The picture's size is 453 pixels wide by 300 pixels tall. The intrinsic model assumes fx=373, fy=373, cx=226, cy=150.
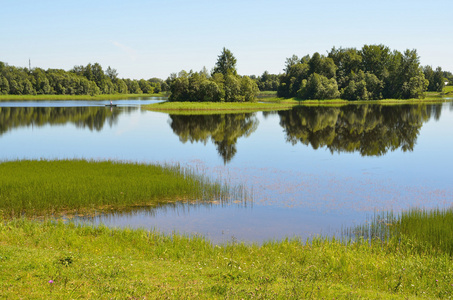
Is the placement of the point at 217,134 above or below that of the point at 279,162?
above

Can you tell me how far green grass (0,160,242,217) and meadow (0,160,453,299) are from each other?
4.2 inches

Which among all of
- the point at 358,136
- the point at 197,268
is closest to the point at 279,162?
the point at 358,136

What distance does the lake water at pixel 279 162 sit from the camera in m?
21.1

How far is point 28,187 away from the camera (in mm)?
23156

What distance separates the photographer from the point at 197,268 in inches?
510

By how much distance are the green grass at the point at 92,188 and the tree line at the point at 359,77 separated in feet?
455

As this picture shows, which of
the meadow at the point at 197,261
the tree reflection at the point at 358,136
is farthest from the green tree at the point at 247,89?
the meadow at the point at 197,261

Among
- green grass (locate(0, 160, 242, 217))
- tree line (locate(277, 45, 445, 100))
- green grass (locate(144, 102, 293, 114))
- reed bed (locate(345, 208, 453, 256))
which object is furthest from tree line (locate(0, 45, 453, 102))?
reed bed (locate(345, 208, 453, 256))

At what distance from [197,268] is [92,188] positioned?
1308 centimetres

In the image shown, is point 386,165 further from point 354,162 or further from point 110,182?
point 110,182

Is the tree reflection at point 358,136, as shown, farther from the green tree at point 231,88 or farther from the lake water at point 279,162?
the green tree at point 231,88

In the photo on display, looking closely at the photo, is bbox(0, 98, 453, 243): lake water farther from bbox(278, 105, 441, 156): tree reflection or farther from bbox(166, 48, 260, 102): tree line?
bbox(166, 48, 260, 102): tree line

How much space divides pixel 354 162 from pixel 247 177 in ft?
43.1

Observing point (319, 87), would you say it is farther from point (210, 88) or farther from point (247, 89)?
point (210, 88)
